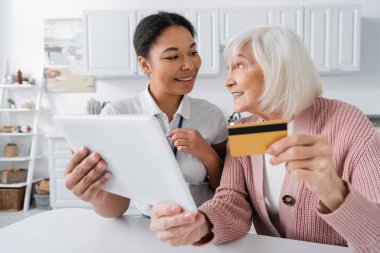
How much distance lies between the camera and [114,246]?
3.34 ft

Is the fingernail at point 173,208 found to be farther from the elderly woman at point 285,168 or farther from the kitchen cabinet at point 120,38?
the kitchen cabinet at point 120,38

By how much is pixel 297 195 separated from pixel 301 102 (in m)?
0.29

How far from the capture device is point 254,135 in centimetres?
70

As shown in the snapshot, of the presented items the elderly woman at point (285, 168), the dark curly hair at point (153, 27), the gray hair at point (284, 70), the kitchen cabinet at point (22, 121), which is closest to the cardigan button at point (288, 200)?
the elderly woman at point (285, 168)

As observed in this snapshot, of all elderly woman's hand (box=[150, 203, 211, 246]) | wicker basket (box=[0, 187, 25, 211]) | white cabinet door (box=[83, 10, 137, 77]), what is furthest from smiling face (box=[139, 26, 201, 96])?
wicker basket (box=[0, 187, 25, 211])

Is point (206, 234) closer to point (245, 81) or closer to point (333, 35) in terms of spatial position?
point (245, 81)

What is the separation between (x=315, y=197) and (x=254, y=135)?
1.57 ft

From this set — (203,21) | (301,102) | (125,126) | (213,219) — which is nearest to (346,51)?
(203,21)

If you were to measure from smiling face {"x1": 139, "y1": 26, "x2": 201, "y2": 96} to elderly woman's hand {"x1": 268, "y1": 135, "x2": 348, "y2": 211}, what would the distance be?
798 millimetres

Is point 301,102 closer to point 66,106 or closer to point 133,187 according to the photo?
point 133,187

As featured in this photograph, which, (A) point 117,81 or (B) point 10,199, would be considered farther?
(A) point 117,81

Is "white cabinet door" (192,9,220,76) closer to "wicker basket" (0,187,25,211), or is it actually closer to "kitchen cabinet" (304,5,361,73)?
"kitchen cabinet" (304,5,361,73)

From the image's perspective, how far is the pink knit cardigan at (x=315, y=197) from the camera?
0.83 meters

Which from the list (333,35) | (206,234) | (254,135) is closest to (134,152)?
(254,135)
